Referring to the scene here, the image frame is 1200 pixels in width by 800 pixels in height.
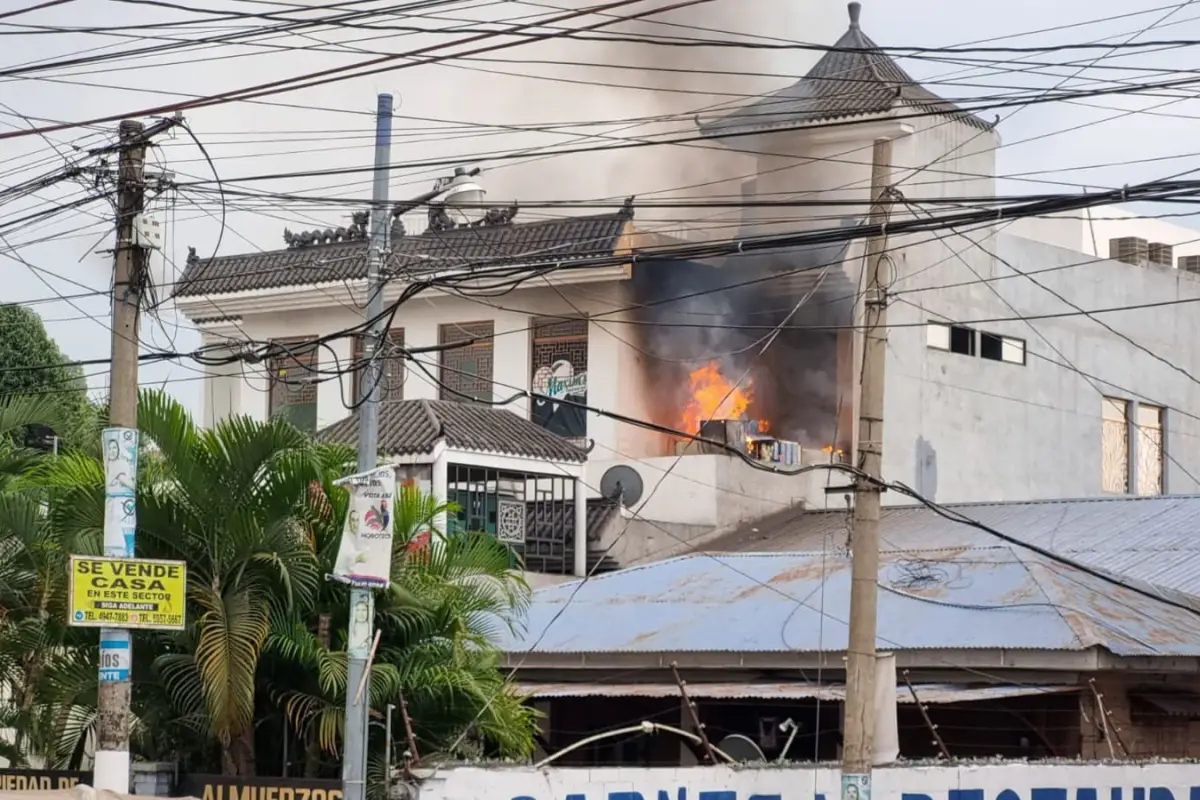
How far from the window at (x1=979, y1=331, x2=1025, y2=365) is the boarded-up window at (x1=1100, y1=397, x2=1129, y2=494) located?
10.5 ft

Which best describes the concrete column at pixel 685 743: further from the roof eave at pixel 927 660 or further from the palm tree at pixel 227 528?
the palm tree at pixel 227 528

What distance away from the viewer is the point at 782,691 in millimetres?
19641

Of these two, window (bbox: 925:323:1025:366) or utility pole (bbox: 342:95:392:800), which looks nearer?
utility pole (bbox: 342:95:392:800)

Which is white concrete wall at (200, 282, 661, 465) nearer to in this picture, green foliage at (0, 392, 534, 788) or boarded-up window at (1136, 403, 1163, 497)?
boarded-up window at (1136, 403, 1163, 497)

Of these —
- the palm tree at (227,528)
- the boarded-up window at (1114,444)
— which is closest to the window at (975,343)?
the boarded-up window at (1114,444)

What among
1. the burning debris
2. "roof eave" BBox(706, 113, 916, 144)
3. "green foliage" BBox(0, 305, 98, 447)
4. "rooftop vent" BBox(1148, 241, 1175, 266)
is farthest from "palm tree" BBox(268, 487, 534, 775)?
"rooftop vent" BBox(1148, 241, 1175, 266)

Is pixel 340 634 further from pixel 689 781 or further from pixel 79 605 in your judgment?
pixel 689 781

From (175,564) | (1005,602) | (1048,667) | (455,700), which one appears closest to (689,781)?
(455,700)

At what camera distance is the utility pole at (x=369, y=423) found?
15.0m

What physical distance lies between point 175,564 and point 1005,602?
10.0 m

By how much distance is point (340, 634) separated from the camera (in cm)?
1650

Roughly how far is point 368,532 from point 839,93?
2174cm

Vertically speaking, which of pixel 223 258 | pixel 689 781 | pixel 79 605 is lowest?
pixel 689 781

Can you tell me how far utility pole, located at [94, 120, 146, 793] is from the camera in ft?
48.4
